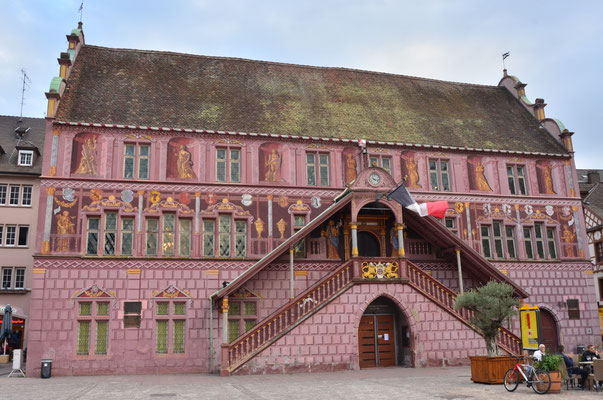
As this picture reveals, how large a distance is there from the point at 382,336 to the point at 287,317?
17.6ft

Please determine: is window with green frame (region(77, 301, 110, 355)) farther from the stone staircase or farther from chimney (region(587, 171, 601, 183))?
chimney (region(587, 171, 601, 183))

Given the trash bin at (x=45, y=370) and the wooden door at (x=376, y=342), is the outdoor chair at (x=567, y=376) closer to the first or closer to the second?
the wooden door at (x=376, y=342)

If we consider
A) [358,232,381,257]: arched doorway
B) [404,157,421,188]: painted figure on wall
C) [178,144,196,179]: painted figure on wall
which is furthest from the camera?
[404,157,421,188]: painted figure on wall

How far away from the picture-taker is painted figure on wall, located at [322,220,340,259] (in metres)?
25.9

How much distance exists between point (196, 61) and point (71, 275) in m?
14.2

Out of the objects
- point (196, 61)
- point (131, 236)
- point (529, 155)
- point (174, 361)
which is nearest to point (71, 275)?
point (131, 236)

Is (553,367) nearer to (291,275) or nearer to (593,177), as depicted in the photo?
(291,275)

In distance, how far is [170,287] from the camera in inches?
943

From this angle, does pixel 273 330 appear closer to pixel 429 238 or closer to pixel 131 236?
pixel 131 236

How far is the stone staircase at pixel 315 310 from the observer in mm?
21219

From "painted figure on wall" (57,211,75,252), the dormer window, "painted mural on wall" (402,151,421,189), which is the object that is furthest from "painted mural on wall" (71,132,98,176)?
the dormer window

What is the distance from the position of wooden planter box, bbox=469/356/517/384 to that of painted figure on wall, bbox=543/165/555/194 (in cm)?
1498

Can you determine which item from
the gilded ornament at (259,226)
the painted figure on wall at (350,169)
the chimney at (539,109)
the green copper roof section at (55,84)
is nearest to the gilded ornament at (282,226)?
the gilded ornament at (259,226)

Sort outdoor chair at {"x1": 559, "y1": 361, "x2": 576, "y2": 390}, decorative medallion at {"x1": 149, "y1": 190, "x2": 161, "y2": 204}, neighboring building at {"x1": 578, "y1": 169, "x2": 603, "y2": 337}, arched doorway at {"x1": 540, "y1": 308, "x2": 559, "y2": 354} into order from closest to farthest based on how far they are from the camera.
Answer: outdoor chair at {"x1": 559, "y1": 361, "x2": 576, "y2": 390} → decorative medallion at {"x1": 149, "y1": 190, "x2": 161, "y2": 204} → arched doorway at {"x1": 540, "y1": 308, "x2": 559, "y2": 354} → neighboring building at {"x1": 578, "y1": 169, "x2": 603, "y2": 337}
